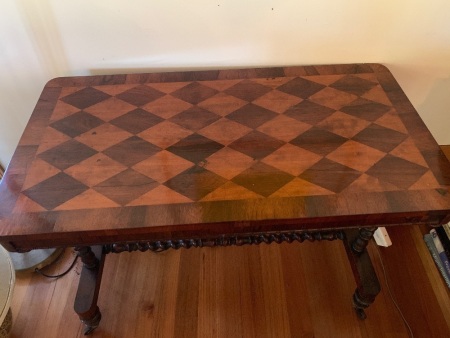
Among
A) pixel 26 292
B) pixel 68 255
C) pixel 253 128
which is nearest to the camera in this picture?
pixel 253 128

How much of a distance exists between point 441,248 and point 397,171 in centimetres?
59

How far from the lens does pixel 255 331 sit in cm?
108

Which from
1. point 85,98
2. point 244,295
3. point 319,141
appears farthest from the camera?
point 244,295

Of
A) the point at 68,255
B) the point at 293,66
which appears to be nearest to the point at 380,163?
the point at 293,66

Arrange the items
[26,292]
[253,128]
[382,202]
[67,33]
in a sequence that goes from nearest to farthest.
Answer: [382,202], [253,128], [67,33], [26,292]

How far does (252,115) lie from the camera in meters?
0.95

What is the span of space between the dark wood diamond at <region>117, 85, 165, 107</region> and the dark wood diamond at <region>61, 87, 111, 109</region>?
0.17ft

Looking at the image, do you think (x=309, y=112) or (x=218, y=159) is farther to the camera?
(x=309, y=112)

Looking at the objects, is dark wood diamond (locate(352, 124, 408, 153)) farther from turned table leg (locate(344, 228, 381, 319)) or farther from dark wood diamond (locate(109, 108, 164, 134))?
dark wood diamond (locate(109, 108, 164, 134))

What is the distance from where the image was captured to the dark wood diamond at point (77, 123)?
906mm

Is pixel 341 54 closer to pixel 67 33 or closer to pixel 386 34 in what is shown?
pixel 386 34

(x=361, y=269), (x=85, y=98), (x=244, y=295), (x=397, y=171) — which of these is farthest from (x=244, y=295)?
(x=85, y=98)

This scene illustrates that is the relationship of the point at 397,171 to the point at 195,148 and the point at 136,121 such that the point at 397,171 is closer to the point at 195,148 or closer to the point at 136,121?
the point at 195,148

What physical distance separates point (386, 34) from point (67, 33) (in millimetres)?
894
